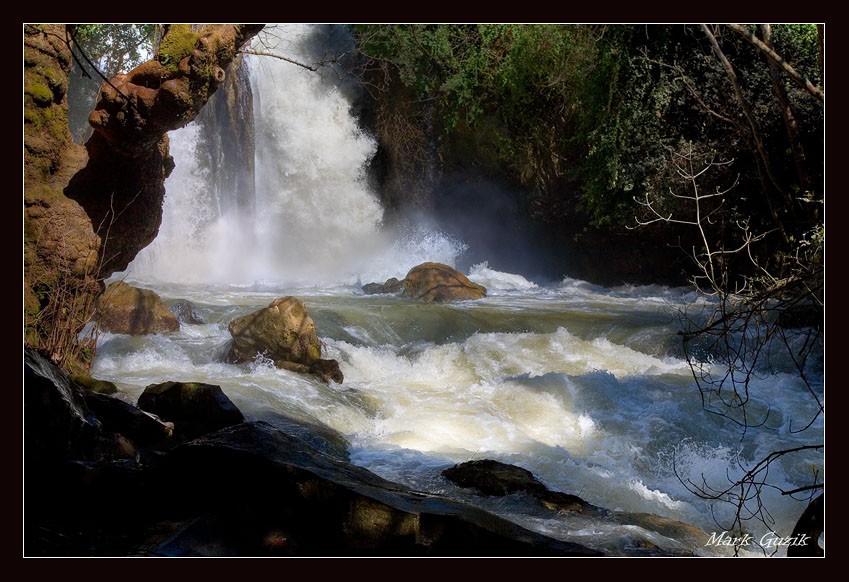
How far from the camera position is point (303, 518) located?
2340 mm

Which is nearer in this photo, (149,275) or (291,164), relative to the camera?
(149,275)

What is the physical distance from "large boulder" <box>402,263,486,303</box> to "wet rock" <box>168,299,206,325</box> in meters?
3.12

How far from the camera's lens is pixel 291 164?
13.6 m

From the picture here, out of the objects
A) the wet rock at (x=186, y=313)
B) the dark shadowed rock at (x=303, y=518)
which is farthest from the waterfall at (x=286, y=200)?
the dark shadowed rock at (x=303, y=518)

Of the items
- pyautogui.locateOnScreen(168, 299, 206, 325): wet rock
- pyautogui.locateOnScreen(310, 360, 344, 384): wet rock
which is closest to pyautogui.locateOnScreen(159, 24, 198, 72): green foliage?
pyautogui.locateOnScreen(310, 360, 344, 384): wet rock

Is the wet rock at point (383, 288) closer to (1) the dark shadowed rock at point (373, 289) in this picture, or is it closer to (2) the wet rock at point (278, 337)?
(1) the dark shadowed rock at point (373, 289)

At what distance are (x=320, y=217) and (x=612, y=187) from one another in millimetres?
6416

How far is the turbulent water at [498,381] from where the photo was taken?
4199 millimetres

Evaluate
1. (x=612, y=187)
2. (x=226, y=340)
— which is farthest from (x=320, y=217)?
(x=226, y=340)

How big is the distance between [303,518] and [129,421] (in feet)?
5.58

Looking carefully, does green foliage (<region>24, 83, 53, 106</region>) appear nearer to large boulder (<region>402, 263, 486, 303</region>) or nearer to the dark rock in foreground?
the dark rock in foreground

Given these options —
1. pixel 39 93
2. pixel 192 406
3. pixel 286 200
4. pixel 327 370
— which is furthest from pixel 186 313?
pixel 286 200

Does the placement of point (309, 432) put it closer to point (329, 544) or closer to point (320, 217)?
point (329, 544)

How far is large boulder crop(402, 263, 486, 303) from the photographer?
9.62m
